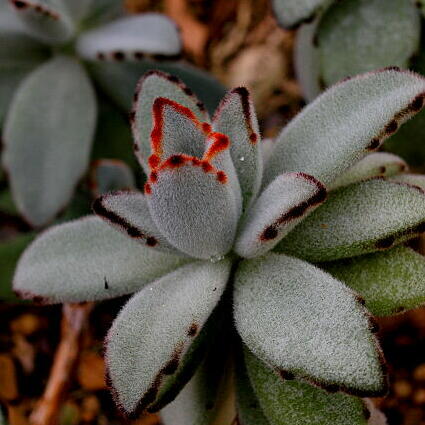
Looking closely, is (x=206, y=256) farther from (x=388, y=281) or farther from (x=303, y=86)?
(x=303, y=86)

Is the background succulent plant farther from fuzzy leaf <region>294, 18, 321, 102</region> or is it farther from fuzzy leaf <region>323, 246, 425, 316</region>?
fuzzy leaf <region>323, 246, 425, 316</region>

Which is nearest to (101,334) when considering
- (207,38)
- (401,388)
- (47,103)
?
(47,103)

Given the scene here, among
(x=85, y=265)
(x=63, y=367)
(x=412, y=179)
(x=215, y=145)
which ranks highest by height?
(x=215, y=145)

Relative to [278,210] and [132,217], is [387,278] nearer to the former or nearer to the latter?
[278,210]

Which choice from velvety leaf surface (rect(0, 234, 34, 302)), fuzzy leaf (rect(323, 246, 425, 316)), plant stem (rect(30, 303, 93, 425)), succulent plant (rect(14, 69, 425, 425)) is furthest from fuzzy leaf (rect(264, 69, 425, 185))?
velvety leaf surface (rect(0, 234, 34, 302))

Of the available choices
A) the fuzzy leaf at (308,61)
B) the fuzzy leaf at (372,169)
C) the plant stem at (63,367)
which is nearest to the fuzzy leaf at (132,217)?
the fuzzy leaf at (372,169)

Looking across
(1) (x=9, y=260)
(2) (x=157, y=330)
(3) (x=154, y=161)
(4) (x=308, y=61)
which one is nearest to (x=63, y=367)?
(1) (x=9, y=260)
